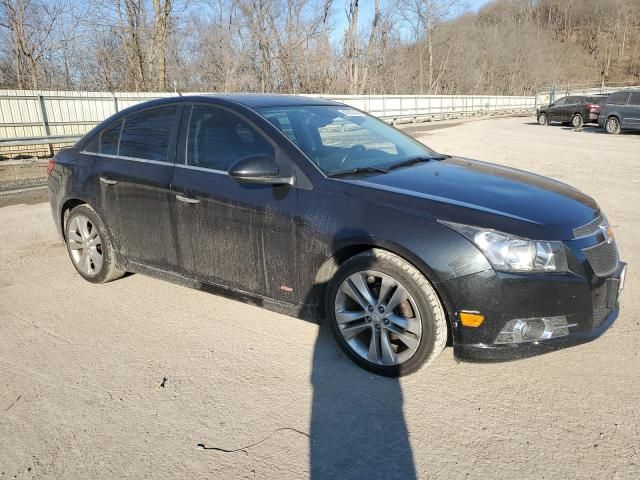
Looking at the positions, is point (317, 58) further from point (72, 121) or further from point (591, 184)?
point (591, 184)

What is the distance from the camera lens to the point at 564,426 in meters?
2.54

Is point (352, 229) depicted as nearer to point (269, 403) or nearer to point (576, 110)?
point (269, 403)

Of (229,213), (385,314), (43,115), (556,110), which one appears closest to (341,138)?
(229,213)

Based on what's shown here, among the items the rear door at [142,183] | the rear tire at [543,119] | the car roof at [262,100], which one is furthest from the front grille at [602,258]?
the rear tire at [543,119]

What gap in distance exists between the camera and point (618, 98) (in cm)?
2106

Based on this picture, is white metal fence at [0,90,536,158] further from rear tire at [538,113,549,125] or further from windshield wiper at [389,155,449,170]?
rear tire at [538,113,549,125]

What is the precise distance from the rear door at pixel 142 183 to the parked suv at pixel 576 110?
1012 inches

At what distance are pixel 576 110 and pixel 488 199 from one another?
2615cm

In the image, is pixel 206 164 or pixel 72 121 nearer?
pixel 206 164

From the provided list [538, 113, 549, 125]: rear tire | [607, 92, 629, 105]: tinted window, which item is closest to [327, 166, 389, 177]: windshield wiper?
[607, 92, 629, 105]: tinted window

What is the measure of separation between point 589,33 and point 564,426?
445 ft

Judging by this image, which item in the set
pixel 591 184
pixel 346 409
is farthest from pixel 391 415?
pixel 591 184

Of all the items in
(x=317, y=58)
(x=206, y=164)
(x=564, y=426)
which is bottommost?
(x=564, y=426)

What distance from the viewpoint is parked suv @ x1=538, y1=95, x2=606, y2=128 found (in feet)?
81.6
